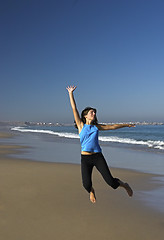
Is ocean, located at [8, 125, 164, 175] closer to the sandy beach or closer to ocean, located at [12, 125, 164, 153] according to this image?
ocean, located at [12, 125, 164, 153]

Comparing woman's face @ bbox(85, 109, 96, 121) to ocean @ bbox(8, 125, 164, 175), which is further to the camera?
ocean @ bbox(8, 125, 164, 175)

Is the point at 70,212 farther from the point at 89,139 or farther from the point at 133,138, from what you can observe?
the point at 133,138

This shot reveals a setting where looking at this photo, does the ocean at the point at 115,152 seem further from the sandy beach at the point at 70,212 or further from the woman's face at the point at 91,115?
the woman's face at the point at 91,115

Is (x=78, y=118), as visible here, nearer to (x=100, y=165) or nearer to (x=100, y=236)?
(x=100, y=165)

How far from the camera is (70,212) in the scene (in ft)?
15.5

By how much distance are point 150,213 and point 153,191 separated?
5.56 feet

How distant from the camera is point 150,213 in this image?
4.77m

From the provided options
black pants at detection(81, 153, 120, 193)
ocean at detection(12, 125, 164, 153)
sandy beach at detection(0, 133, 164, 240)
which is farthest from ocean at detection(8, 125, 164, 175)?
black pants at detection(81, 153, 120, 193)

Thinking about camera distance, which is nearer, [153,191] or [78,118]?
[78,118]

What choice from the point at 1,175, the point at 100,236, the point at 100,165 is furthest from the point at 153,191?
the point at 1,175

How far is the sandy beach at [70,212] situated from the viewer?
3.88m

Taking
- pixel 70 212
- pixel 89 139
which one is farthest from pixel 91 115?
pixel 70 212

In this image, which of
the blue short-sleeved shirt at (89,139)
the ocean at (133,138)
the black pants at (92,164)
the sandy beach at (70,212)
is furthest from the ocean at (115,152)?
the blue short-sleeved shirt at (89,139)

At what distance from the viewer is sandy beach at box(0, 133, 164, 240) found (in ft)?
12.7
